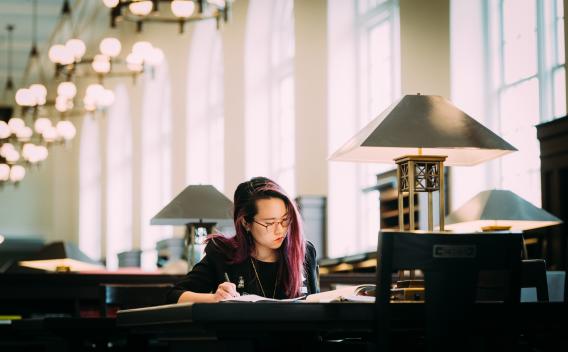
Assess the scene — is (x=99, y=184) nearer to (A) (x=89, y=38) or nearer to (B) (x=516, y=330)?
(A) (x=89, y=38)

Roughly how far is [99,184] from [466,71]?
14.5m

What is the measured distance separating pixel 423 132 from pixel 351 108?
7332mm

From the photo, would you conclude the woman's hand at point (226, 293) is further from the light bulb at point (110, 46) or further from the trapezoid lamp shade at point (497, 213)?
the light bulb at point (110, 46)

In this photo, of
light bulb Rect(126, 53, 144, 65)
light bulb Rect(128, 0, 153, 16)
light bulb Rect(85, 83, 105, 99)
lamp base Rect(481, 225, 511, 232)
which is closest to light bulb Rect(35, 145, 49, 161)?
light bulb Rect(85, 83, 105, 99)

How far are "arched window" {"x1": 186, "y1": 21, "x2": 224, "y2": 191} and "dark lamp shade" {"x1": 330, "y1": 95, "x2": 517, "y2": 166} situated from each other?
11.0 meters

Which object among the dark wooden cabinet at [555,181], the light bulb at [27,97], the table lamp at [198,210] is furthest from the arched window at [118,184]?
the table lamp at [198,210]

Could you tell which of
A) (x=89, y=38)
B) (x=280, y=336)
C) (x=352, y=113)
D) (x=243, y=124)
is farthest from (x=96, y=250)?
(x=280, y=336)

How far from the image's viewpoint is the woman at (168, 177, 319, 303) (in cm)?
336

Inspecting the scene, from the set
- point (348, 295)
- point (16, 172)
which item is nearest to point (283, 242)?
point (348, 295)

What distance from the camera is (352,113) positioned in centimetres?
1060

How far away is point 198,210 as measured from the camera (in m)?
5.34

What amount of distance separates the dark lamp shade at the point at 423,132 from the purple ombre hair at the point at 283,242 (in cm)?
27

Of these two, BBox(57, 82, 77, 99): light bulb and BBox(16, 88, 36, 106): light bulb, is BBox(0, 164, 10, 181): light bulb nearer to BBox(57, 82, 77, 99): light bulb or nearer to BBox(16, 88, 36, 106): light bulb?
BBox(16, 88, 36, 106): light bulb

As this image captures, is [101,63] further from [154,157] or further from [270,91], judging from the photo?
[154,157]
